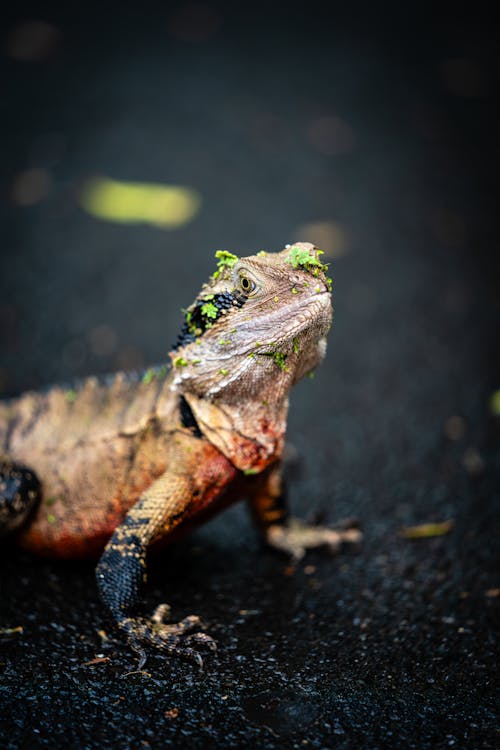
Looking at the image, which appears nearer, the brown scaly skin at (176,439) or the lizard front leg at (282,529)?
the brown scaly skin at (176,439)

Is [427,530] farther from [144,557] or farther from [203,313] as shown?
[203,313]

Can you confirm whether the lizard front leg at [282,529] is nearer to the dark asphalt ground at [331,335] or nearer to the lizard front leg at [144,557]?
the dark asphalt ground at [331,335]

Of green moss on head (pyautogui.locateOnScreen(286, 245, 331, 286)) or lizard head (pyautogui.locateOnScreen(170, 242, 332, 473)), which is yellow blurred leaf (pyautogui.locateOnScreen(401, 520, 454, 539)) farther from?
green moss on head (pyautogui.locateOnScreen(286, 245, 331, 286))

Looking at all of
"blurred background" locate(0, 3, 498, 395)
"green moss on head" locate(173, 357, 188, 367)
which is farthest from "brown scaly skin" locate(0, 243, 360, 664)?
"blurred background" locate(0, 3, 498, 395)

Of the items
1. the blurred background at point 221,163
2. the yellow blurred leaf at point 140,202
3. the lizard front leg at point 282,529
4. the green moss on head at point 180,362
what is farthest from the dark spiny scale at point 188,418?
the yellow blurred leaf at point 140,202

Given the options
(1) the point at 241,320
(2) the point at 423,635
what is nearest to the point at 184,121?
(1) the point at 241,320

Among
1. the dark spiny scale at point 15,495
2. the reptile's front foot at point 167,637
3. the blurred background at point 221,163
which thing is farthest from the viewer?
the blurred background at point 221,163
